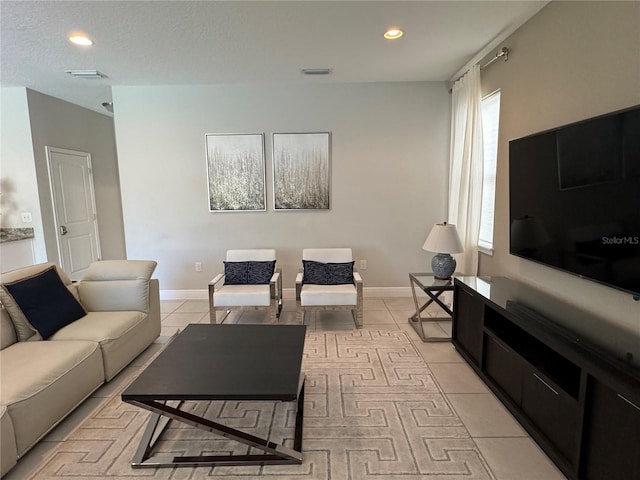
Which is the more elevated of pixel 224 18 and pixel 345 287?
pixel 224 18

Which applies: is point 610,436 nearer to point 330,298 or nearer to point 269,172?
point 330,298

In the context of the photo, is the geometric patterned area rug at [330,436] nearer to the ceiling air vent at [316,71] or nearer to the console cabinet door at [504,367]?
the console cabinet door at [504,367]

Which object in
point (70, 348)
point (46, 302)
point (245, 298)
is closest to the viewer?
point (70, 348)

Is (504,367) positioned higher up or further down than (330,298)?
further down

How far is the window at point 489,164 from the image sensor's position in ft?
10.4

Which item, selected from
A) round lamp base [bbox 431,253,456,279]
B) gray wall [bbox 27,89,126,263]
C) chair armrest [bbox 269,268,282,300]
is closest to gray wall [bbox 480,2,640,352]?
round lamp base [bbox 431,253,456,279]

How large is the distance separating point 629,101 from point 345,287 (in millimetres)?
2582

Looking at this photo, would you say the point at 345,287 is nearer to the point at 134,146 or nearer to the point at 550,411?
the point at 550,411

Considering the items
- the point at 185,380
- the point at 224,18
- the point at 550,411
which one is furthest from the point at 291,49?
the point at 550,411

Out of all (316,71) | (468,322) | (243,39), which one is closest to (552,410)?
(468,322)

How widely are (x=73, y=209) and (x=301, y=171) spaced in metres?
3.52

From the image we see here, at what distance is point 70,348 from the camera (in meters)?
2.18

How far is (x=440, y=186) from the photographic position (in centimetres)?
433

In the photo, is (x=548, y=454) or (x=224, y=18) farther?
(x=224, y=18)
